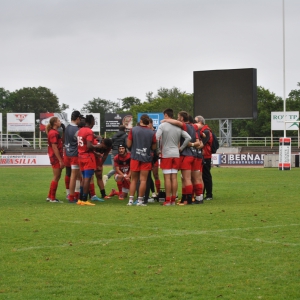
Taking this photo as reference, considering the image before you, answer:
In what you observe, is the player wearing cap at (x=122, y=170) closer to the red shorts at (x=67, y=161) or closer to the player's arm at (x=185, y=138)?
the red shorts at (x=67, y=161)

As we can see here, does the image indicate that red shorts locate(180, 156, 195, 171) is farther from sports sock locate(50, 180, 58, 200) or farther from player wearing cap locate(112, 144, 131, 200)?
sports sock locate(50, 180, 58, 200)

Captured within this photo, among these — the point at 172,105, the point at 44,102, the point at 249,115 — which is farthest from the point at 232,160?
the point at 44,102

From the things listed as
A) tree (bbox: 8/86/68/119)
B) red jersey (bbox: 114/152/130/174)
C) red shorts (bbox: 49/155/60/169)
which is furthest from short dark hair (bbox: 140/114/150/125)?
tree (bbox: 8/86/68/119)

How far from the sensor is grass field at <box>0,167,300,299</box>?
6535 mm

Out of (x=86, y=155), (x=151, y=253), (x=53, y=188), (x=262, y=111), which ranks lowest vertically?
(x=151, y=253)

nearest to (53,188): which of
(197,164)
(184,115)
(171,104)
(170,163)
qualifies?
(170,163)

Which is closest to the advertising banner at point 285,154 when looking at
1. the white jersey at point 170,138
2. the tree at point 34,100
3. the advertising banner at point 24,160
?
the advertising banner at point 24,160

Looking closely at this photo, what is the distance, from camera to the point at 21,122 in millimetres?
79500

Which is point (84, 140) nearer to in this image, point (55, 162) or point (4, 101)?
point (55, 162)

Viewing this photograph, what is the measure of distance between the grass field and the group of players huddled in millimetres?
1389

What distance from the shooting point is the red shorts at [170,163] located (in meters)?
14.7

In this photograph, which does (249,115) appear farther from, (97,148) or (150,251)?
(150,251)

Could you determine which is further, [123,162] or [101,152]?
[123,162]

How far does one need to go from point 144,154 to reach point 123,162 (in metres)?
2.89
